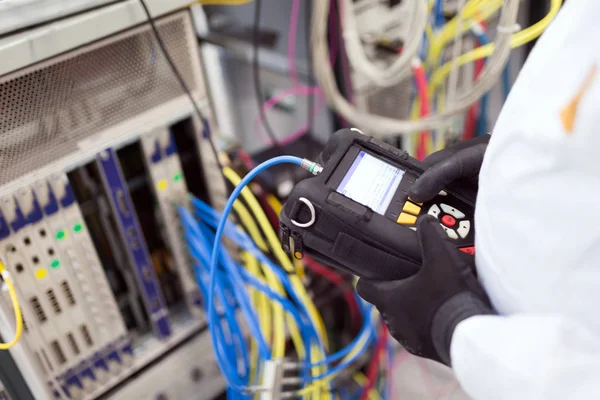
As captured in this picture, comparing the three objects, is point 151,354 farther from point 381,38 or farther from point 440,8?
point 440,8

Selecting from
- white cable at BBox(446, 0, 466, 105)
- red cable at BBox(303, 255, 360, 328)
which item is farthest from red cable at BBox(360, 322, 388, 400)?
white cable at BBox(446, 0, 466, 105)

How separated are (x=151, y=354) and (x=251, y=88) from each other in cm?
87

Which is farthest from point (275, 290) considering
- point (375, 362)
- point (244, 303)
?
point (375, 362)

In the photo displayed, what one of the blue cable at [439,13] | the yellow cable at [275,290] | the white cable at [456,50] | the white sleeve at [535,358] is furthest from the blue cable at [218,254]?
the blue cable at [439,13]

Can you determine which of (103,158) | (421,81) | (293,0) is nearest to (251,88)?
(293,0)

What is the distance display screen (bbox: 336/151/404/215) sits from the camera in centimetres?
69

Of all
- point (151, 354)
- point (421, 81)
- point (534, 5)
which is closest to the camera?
point (151, 354)

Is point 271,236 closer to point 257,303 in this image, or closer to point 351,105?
point 257,303

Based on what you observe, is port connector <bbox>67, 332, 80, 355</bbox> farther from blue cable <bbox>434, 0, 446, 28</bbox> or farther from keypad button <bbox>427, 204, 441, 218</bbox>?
blue cable <bbox>434, 0, 446, 28</bbox>

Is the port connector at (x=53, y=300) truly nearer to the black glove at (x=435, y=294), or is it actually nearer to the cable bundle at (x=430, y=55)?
the black glove at (x=435, y=294)

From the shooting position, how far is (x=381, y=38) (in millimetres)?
1284

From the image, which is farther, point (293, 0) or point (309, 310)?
point (293, 0)

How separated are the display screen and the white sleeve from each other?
0.71ft

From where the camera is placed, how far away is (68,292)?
2.96ft
